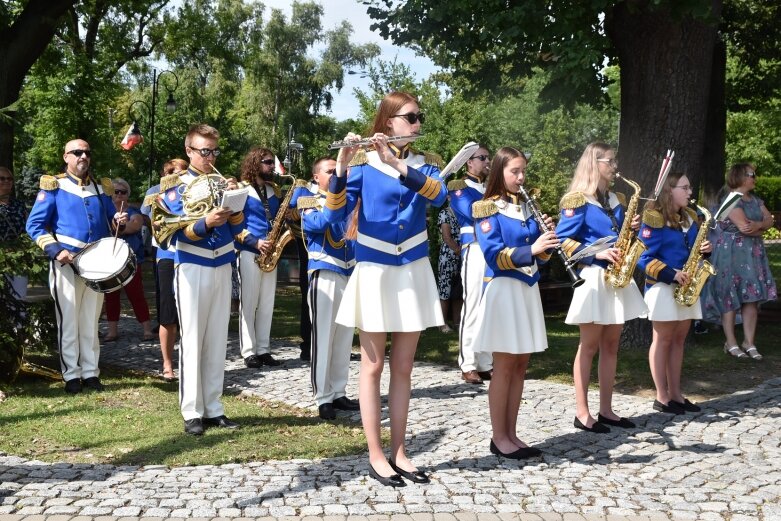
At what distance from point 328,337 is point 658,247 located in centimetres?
271

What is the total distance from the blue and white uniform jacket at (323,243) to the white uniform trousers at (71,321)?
2.18m

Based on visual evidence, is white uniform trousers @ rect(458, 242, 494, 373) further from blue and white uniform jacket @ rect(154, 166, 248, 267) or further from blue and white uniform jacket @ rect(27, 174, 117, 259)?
blue and white uniform jacket @ rect(27, 174, 117, 259)

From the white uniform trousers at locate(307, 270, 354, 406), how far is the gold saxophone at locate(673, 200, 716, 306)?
2615 mm

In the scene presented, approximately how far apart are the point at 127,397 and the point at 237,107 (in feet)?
177

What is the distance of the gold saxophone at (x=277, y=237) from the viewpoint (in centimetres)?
1023

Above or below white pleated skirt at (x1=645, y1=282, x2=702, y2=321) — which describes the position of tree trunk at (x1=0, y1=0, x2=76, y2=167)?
above

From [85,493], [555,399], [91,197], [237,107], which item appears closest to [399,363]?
[85,493]

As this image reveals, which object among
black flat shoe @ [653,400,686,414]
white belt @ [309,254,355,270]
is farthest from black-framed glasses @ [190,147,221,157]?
black flat shoe @ [653,400,686,414]

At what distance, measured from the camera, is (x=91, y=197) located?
8.88 meters

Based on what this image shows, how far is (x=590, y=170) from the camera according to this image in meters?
7.32

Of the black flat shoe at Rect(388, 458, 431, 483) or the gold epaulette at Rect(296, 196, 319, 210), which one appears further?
the gold epaulette at Rect(296, 196, 319, 210)

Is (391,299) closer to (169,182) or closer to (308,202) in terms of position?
(169,182)

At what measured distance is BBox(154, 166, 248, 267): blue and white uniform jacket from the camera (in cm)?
714

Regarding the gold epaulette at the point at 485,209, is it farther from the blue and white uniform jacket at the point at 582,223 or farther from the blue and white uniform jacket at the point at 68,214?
the blue and white uniform jacket at the point at 68,214
